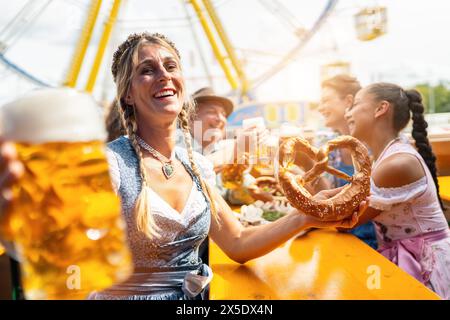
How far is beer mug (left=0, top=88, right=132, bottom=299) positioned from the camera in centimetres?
31

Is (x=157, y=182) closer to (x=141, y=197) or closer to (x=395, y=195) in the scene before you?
(x=141, y=197)

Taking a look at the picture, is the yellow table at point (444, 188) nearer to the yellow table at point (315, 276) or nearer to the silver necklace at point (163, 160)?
the yellow table at point (315, 276)

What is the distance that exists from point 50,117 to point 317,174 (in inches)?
20.9

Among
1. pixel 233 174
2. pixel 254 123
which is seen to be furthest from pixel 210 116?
pixel 254 123

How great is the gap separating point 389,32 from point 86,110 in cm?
96

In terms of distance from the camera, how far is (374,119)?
3.34 ft

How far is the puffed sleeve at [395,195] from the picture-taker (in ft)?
3.08

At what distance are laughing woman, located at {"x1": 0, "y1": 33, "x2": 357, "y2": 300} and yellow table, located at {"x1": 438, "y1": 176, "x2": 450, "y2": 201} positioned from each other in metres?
0.97

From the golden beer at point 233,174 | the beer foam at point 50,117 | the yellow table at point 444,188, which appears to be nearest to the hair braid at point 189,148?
the beer foam at point 50,117

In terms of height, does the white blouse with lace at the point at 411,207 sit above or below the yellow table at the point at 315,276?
above

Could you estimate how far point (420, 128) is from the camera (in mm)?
1156

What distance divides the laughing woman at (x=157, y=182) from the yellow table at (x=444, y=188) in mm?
966
